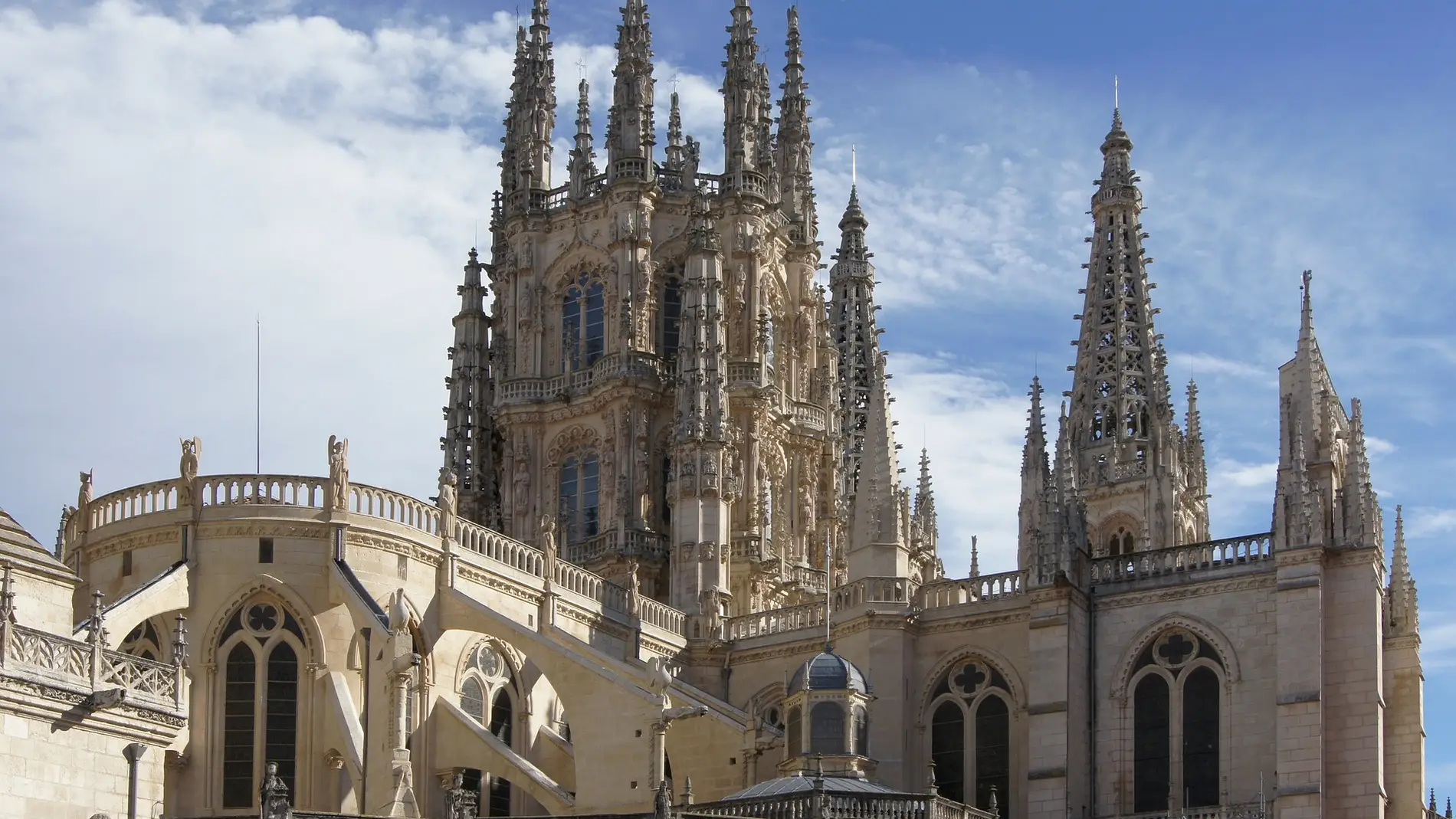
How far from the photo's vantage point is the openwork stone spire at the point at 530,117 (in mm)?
63875

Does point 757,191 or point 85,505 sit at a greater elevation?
point 757,191

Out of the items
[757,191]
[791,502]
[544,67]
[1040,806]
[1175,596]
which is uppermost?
[544,67]

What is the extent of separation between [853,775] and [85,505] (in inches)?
600

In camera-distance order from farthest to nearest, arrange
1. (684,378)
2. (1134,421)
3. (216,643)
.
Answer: (1134,421) → (684,378) → (216,643)

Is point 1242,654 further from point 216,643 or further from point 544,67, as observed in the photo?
point 544,67

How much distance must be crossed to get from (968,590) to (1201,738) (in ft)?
19.4

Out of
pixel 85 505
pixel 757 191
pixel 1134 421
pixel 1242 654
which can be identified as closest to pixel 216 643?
pixel 85 505

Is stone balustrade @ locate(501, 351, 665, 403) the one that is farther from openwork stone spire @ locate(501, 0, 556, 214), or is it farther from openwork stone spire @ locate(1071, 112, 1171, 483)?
openwork stone spire @ locate(1071, 112, 1171, 483)

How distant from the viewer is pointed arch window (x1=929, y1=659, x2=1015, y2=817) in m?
47.8

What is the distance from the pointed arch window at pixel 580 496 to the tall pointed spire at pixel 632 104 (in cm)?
722

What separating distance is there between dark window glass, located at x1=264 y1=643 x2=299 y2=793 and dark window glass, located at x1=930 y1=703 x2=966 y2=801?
41.0ft

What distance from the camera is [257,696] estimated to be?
43812mm

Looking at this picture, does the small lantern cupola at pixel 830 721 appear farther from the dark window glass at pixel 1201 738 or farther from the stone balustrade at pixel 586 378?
the stone balustrade at pixel 586 378

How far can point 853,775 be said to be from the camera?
A: 4034 centimetres
